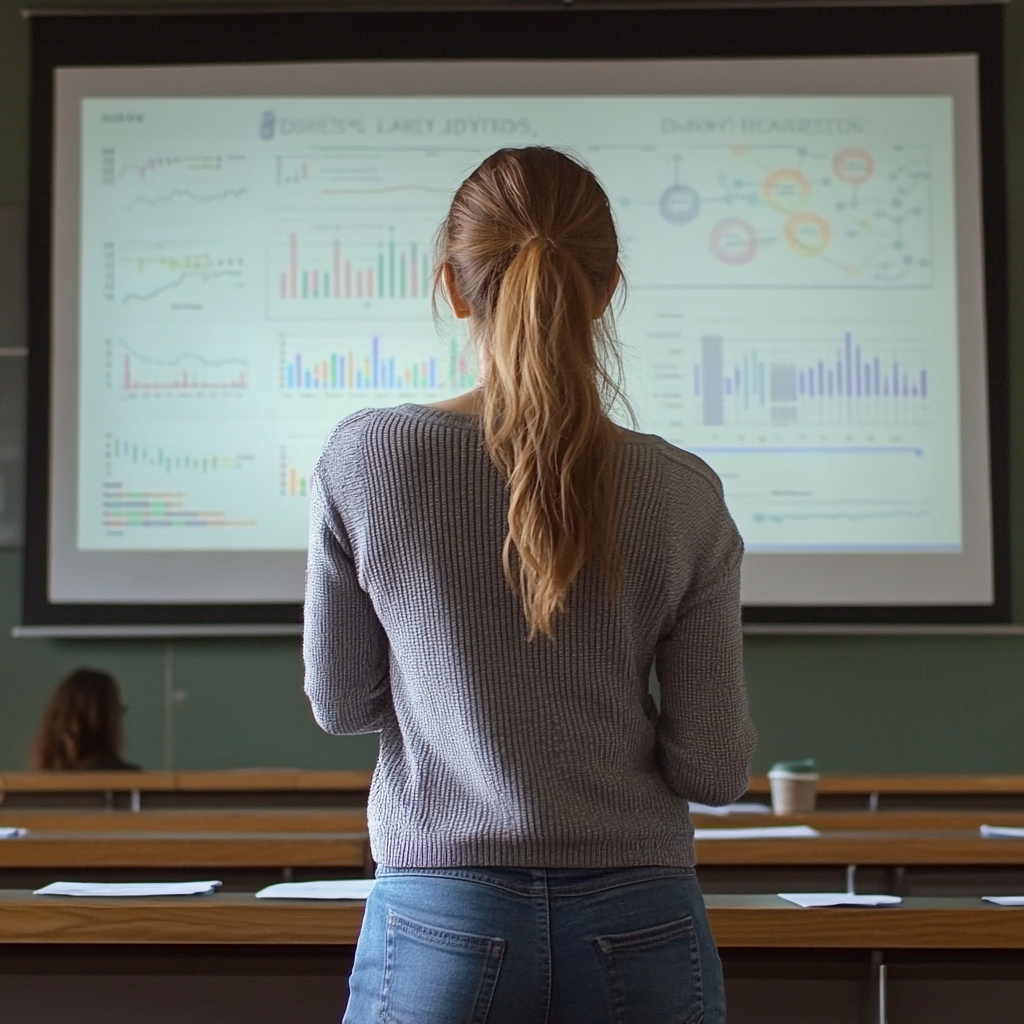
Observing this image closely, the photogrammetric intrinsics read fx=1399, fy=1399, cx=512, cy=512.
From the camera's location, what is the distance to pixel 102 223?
4703 mm

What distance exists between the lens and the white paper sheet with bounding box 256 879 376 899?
158 cm

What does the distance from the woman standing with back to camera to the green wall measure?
366cm

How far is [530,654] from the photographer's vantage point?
1.07 meters

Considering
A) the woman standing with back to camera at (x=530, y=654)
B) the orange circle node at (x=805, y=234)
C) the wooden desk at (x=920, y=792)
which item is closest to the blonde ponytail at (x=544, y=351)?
the woman standing with back to camera at (x=530, y=654)

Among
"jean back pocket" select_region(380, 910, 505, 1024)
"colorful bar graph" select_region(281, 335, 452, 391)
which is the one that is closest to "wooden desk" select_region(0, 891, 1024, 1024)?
"jean back pocket" select_region(380, 910, 505, 1024)

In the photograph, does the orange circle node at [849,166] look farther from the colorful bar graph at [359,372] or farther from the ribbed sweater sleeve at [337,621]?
the ribbed sweater sleeve at [337,621]

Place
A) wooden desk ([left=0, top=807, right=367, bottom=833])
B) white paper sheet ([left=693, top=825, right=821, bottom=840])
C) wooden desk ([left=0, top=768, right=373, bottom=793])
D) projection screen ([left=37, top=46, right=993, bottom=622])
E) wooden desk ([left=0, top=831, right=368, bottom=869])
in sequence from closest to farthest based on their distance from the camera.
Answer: wooden desk ([left=0, top=831, right=368, bottom=869]), white paper sheet ([left=693, top=825, right=821, bottom=840]), wooden desk ([left=0, top=807, right=367, bottom=833]), wooden desk ([left=0, top=768, right=373, bottom=793]), projection screen ([left=37, top=46, right=993, bottom=622])

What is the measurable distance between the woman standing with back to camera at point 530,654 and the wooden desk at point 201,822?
1706 millimetres

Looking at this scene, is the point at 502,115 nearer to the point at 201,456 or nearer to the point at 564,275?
the point at 201,456

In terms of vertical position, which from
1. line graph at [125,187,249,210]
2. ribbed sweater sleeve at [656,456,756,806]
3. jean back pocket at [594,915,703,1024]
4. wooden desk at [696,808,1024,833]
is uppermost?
line graph at [125,187,249,210]

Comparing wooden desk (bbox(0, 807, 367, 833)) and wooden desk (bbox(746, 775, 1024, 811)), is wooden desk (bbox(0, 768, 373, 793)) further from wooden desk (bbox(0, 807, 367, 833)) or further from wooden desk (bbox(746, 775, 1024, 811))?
wooden desk (bbox(746, 775, 1024, 811))

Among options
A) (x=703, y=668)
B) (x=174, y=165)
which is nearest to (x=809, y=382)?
(x=174, y=165)

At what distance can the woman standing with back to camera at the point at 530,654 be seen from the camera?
1014 millimetres

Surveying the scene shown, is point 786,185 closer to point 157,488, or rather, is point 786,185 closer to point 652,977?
point 157,488
